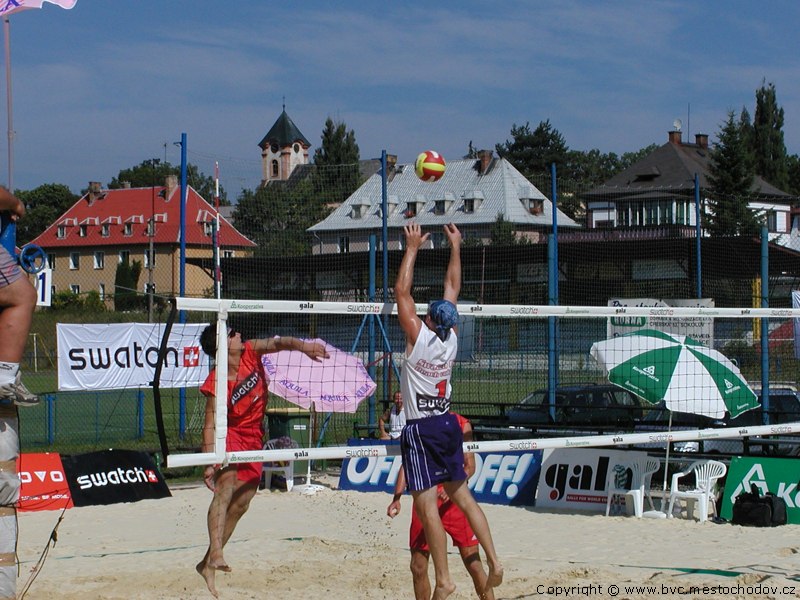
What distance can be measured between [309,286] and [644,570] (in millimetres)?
8330

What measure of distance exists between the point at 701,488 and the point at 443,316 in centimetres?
591

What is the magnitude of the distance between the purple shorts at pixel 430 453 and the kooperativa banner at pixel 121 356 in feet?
25.3

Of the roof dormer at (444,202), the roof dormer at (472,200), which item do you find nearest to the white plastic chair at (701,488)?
the roof dormer at (472,200)

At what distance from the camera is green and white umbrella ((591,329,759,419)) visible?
10.8 m

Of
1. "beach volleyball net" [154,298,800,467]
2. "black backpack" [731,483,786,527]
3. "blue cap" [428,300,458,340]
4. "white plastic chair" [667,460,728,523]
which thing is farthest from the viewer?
"beach volleyball net" [154,298,800,467]

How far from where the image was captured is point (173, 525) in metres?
10.8

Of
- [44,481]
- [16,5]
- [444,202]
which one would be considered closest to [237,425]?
[16,5]

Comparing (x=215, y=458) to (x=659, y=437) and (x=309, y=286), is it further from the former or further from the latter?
(x=309, y=286)

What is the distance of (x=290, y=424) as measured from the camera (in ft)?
46.6

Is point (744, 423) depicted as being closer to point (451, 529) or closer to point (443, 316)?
point (451, 529)

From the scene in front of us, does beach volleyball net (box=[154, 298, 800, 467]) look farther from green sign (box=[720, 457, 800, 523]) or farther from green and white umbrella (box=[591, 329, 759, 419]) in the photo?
green sign (box=[720, 457, 800, 523])

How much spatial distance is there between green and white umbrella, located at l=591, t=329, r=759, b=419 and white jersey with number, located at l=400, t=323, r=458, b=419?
5013mm

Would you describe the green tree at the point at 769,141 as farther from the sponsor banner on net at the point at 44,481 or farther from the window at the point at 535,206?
the sponsor banner on net at the point at 44,481

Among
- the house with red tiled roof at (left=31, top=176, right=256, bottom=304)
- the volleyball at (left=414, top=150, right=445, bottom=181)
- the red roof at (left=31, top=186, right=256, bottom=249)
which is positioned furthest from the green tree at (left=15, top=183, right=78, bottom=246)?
the volleyball at (left=414, top=150, right=445, bottom=181)
